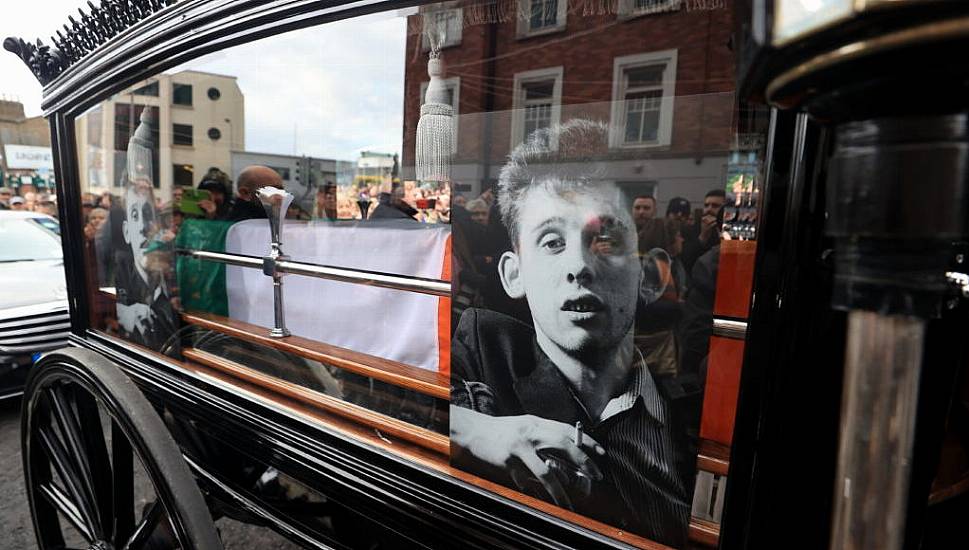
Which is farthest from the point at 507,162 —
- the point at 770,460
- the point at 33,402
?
the point at 33,402

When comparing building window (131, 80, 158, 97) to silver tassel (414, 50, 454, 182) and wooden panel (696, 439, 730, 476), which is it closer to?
silver tassel (414, 50, 454, 182)

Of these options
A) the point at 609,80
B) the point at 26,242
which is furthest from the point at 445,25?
the point at 26,242

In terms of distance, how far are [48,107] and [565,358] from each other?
2320 mm

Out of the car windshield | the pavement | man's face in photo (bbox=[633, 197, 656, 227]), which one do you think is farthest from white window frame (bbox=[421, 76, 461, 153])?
the car windshield

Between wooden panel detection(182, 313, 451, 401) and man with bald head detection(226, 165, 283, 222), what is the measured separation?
33 centimetres

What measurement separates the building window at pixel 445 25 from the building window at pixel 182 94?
2.98 feet

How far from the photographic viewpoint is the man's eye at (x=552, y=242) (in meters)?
0.85

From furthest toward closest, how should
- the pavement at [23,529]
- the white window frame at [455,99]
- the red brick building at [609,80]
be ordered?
the pavement at [23,529] → the white window frame at [455,99] → the red brick building at [609,80]

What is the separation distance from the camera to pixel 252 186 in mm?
1479

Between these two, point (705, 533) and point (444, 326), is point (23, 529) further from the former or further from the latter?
point (705, 533)

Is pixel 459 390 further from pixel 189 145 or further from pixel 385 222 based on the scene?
pixel 189 145

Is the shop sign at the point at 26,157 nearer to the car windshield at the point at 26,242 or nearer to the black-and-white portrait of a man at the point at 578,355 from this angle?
the car windshield at the point at 26,242

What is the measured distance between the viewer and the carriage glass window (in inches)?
29.7

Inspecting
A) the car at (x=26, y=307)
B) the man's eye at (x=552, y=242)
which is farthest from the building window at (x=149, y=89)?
the car at (x=26, y=307)
